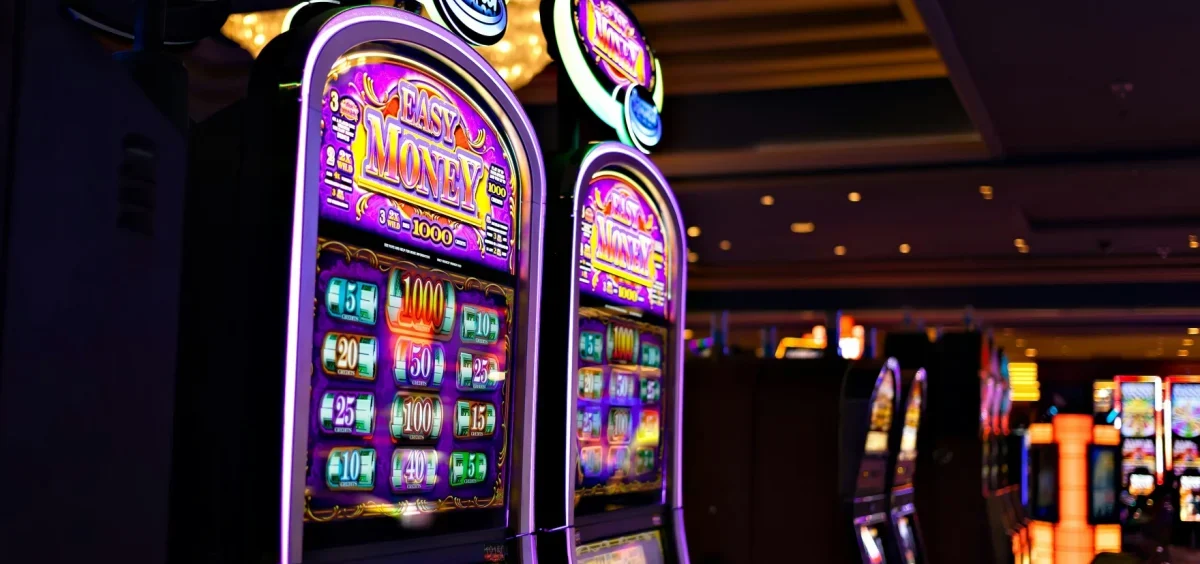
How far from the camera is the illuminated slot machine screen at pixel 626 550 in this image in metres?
2.69

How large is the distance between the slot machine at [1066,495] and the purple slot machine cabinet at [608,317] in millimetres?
8622

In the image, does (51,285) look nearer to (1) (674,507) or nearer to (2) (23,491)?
(2) (23,491)

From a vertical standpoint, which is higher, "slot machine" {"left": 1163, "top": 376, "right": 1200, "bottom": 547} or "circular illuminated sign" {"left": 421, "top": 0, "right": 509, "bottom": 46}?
"circular illuminated sign" {"left": 421, "top": 0, "right": 509, "bottom": 46}

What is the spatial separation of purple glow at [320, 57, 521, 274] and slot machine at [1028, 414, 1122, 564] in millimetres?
9626

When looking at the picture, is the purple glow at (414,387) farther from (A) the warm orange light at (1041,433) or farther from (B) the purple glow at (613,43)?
(A) the warm orange light at (1041,433)

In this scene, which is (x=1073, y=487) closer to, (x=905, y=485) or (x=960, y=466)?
(x=960, y=466)

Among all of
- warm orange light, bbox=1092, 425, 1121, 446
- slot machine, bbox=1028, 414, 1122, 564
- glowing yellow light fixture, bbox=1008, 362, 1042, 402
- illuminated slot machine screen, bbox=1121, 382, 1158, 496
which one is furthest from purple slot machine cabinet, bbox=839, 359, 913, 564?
glowing yellow light fixture, bbox=1008, 362, 1042, 402

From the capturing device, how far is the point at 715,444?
17.7ft

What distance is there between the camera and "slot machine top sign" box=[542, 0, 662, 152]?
2.99 meters

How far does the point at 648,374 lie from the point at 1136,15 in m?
3.14

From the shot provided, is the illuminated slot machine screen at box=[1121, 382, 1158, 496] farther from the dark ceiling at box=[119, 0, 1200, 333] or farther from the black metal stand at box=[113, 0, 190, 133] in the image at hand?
the black metal stand at box=[113, 0, 190, 133]

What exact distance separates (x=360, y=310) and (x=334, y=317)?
0.21 feet

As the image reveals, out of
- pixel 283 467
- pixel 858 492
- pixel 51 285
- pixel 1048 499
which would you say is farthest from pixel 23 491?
pixel 1048 499

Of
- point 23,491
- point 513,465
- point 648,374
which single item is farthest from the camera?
point 648,374
